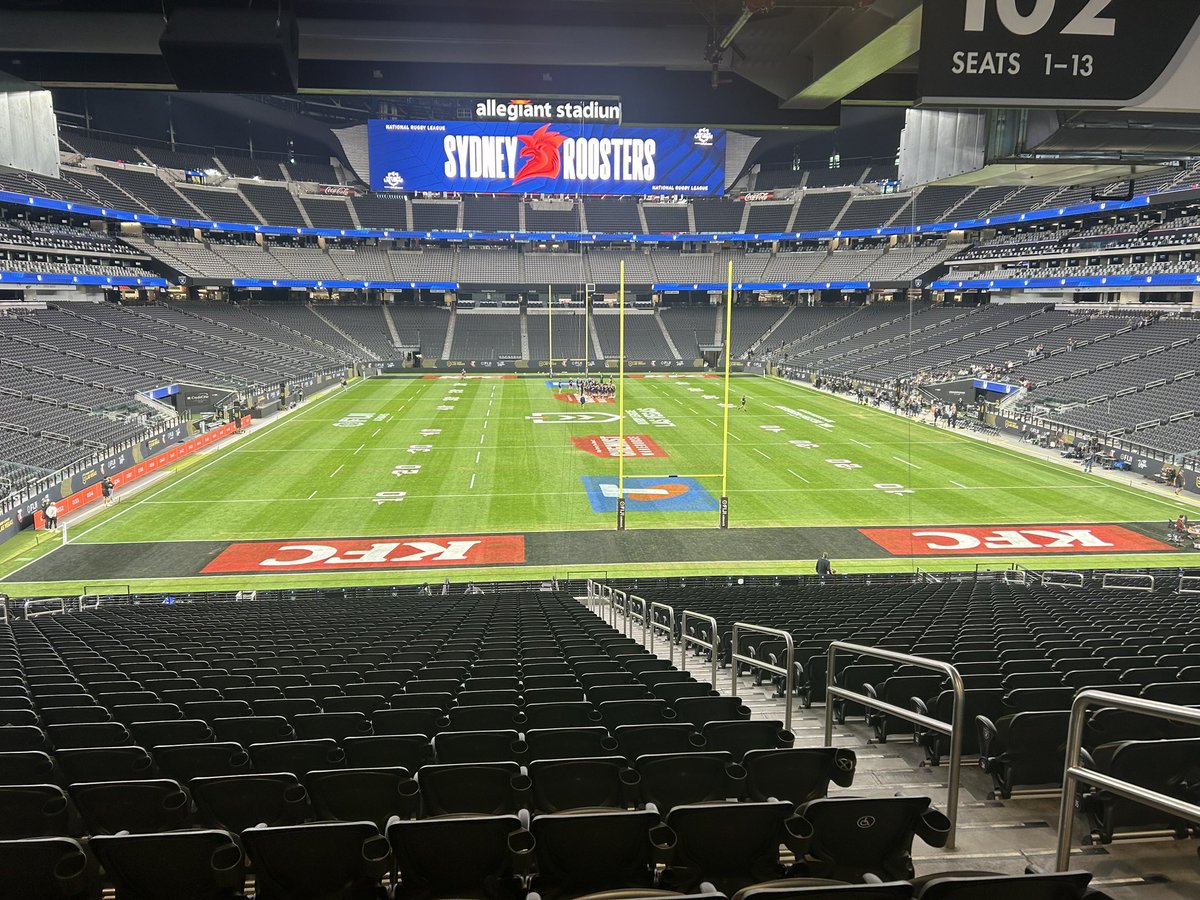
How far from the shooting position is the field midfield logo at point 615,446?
127 ft

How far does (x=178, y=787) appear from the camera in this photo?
4156 mm

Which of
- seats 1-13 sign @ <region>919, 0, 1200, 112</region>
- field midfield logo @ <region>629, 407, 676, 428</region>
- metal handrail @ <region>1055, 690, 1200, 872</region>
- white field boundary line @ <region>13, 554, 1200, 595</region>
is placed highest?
seats 1-13 sign @ <region>919, 0, 1200, 112</region>

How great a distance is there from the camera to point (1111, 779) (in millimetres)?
3516

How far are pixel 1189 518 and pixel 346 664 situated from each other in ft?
101

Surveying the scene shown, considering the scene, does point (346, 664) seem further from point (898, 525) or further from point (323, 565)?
point (898, 525)

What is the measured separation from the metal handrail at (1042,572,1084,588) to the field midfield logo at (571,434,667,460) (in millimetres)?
19509

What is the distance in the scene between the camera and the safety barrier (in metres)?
19.0


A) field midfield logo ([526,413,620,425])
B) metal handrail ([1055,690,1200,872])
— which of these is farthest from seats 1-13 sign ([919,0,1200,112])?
field midfield logo ([526,413,620,425])

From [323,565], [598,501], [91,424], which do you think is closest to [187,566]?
[323,565]

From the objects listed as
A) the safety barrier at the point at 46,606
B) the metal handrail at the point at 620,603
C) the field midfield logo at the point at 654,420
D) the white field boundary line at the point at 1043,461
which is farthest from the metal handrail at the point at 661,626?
the field midfield logo at the point at 654,420

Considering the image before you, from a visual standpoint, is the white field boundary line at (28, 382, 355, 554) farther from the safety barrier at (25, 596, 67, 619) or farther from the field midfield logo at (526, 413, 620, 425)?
the field midfield logo at (526, 413, 620, 425)

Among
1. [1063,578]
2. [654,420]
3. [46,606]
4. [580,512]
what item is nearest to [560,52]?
[46,606]

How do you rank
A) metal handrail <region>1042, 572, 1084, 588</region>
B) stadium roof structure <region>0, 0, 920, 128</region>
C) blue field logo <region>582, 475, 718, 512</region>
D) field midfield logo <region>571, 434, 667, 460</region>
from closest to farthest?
stadium roof structure <region>0, 0, 920, 128</region>, metal handrail <region>1042, 572, 1084, 588</region>, blue field logo <region>582, 475, 718, 512</region>, field midfield logo <region>571, 434, 667, 460</region>

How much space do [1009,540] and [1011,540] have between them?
61 millimetres
